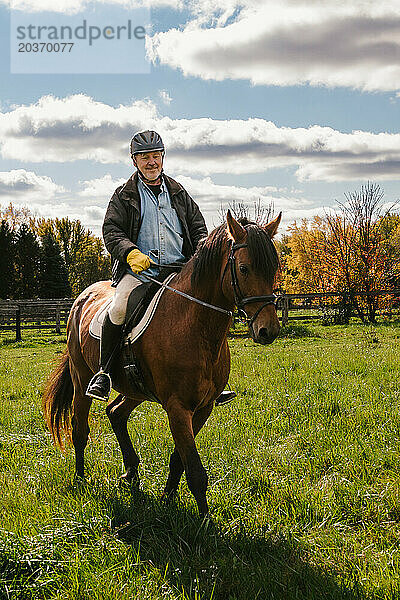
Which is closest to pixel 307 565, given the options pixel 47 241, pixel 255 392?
pixel 255 392

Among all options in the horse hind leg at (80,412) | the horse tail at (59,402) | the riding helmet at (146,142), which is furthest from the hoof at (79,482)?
the riding helmet at (146,142)

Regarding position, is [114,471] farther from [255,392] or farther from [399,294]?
[399,294]

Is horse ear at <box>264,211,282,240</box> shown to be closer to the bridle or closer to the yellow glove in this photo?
the bridle

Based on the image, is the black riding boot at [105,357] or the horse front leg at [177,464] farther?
the black riding boot at [105,357]

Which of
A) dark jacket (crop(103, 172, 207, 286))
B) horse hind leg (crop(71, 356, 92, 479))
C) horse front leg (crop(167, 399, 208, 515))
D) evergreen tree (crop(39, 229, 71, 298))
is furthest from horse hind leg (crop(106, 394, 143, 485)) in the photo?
evergreen tree (crop(39, 229, 71, 298))

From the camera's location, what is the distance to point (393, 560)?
3.81m

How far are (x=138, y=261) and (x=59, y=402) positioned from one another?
2681 millimetres

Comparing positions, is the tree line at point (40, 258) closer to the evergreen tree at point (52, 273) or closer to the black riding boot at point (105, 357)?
the evergreen tree at point (52, 273)

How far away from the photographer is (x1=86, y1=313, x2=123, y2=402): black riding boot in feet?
→ 17.1

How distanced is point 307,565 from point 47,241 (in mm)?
48640

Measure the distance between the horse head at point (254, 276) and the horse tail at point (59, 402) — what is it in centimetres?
330

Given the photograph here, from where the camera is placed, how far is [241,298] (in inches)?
161

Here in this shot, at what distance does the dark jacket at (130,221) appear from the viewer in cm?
508

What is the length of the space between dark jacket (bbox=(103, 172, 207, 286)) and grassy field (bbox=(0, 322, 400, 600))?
2.17 meters
